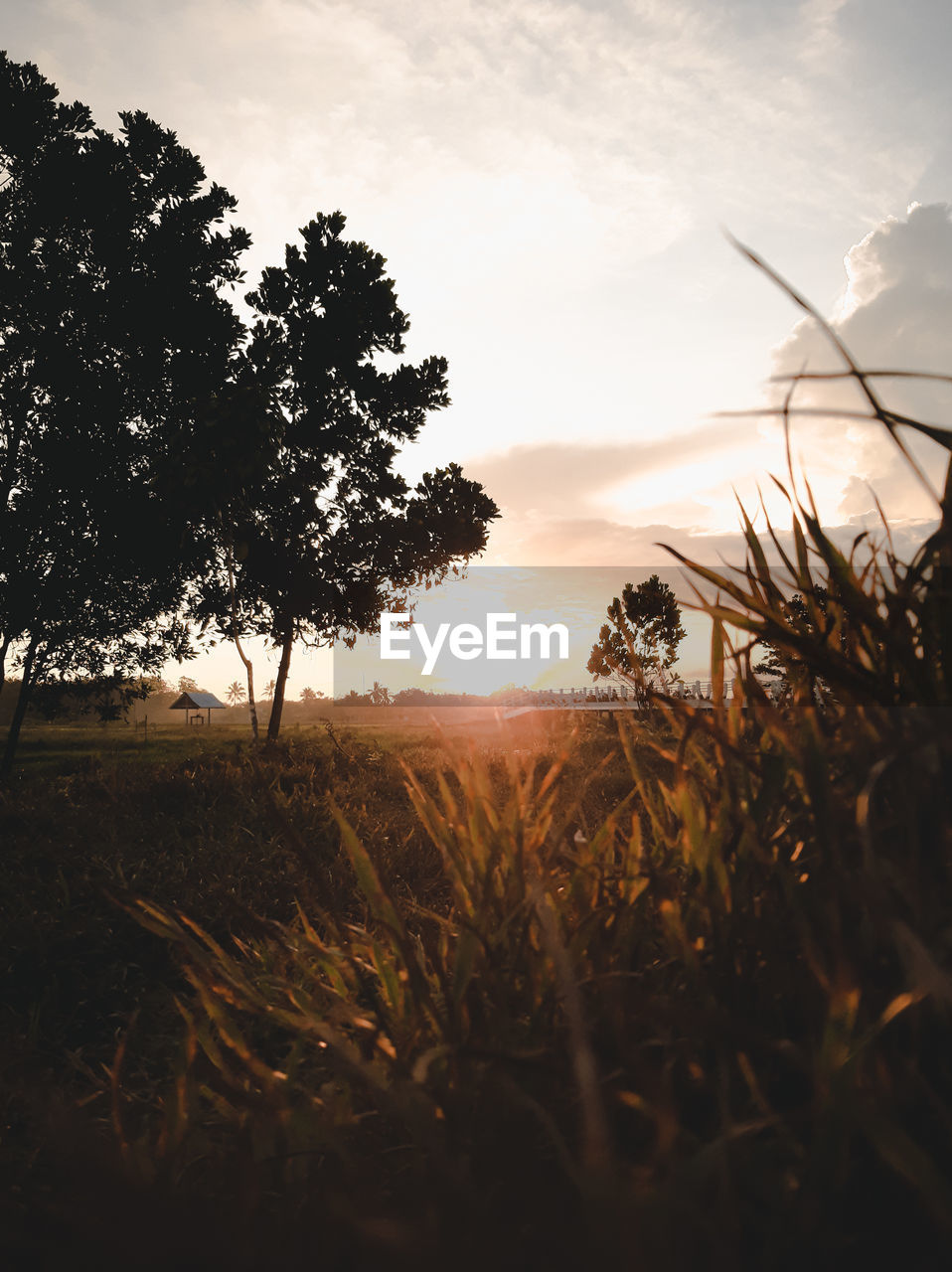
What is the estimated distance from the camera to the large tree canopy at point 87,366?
12312mm

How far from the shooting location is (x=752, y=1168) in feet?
2.52

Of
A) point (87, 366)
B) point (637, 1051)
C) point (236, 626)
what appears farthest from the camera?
point (236, 626)

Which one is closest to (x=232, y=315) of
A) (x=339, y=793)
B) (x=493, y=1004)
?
(x=339, y=793)

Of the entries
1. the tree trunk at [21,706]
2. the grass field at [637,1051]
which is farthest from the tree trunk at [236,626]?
the grass field at [637,1051]

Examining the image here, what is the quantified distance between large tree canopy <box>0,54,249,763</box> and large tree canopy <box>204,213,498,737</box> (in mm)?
2864

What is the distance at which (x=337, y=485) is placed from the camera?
19.9m

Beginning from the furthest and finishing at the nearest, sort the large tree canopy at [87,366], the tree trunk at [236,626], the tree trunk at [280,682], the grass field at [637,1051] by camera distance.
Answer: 1. the tree trunk at [280,682]
2. the tree trunk at [236,626]
3. the large tree canopy at [87,366]
4. the grass field at [637,1051]

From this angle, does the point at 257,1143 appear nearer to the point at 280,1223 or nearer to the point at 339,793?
the point at 280,1223

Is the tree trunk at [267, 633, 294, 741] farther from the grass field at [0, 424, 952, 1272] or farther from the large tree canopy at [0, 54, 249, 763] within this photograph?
the grass field at [0, 424, 952, 1272]

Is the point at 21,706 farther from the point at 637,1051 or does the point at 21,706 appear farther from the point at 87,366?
the point at 637,1051

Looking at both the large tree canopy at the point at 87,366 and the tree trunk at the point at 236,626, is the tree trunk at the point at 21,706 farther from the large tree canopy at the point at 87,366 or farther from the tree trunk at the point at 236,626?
the tree trunk at the point at 236,626

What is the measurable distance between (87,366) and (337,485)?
25.5 ft

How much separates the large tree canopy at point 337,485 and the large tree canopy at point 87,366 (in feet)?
9.40

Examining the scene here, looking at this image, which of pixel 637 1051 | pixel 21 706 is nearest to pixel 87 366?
A: pixel 21 706
